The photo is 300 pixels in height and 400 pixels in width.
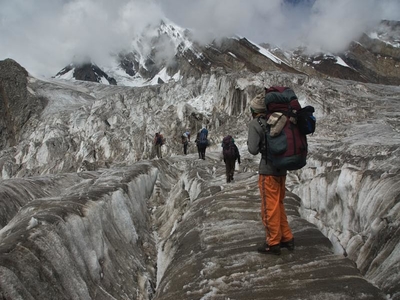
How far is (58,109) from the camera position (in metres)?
75.3

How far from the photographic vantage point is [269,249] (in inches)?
241

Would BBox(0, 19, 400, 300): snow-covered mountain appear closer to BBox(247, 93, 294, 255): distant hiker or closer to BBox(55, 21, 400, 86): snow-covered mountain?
BBox(247, 93, 294, 255): distant hiker

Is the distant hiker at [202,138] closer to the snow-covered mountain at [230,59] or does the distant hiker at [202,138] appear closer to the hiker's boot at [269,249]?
the hiker's boot at [269,249]

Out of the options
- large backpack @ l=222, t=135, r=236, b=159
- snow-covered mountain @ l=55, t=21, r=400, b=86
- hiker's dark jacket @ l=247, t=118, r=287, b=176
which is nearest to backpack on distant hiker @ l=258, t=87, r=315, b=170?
hiker's dark jacket @ l=247, t=118, r=287, b=176

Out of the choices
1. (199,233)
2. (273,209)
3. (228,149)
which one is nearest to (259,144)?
(273,209)

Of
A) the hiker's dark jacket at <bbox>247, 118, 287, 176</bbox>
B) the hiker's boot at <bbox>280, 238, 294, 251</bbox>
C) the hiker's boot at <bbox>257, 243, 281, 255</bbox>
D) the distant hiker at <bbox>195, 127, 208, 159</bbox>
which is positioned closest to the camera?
the hiker's dark jacket at <bbox>247, 118, 287, 176</bbox>

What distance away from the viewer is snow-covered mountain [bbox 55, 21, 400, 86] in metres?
117

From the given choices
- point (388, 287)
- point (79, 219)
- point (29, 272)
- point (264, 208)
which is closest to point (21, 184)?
point (79, 219)

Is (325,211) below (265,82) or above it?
below

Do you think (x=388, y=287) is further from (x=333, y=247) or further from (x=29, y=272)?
(x=29, y=272)

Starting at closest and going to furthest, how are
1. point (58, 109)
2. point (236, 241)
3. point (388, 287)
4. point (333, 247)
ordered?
point (388, 287) → point (333, 247) → point (236, 241) → point (58, 109)

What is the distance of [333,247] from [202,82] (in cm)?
5437

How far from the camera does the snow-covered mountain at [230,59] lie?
117 meters

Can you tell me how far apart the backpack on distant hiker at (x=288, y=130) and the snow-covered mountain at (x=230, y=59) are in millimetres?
104298
